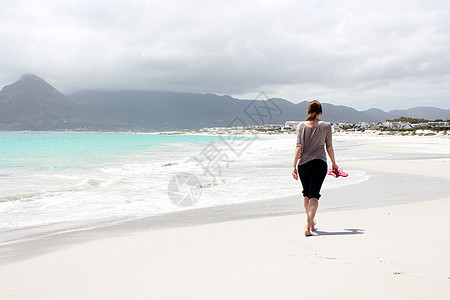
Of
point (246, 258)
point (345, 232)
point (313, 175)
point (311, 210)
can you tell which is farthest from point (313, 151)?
point (246, 258)

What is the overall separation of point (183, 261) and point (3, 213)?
540cm

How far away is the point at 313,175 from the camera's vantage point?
14.0 ft

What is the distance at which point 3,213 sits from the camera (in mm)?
6695

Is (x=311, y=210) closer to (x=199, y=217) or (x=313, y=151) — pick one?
(x=313, y=151)

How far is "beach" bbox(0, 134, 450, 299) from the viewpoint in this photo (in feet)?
8.75

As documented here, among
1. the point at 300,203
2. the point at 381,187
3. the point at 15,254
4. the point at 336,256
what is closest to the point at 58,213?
the point at 15,254

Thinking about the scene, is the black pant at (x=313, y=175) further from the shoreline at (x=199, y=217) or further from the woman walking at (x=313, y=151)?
the shoreline at (x=199, y=217)

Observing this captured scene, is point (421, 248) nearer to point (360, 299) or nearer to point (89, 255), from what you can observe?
point (360, 299)

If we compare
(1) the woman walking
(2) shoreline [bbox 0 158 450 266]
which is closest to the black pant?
(1) the woman walking

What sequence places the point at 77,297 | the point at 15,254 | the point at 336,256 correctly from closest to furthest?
the point at 77,297
the point at 336,256
the point at 15,254

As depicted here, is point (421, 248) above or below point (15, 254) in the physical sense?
above

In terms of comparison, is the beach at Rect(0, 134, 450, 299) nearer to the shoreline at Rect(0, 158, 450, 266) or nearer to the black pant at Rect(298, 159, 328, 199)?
the shoreline at Rect(0, 158, 450, 266)

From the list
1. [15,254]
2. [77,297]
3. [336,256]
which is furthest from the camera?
[15,254]

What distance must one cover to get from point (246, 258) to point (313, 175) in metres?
1.55
